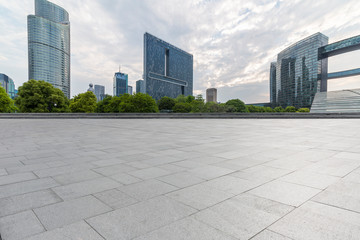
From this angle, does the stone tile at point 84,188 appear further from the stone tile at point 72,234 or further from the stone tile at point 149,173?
the stone tile at point 72,234

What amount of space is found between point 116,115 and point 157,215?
2614 centimetres

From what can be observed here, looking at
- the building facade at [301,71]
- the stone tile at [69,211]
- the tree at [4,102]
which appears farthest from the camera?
the building facade at [301,71]

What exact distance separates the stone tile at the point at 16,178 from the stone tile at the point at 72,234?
221 centimetres

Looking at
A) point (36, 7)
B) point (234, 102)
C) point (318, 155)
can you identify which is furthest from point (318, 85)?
point (36, 7)

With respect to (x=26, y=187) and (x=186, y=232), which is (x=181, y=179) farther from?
(x=26, y=187)

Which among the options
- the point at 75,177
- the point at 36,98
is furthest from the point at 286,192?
the point at 36,98

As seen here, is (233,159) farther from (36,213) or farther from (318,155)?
(36,213)

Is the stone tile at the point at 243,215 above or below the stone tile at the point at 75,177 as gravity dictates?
above

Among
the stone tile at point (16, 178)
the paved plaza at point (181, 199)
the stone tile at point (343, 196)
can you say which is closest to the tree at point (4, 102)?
the paved plaza at point (181, 199)

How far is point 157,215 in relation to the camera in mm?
2266

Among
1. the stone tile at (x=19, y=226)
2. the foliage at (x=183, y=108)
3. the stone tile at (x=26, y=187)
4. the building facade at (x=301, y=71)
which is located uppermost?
the building facade at (x=301, y=71)

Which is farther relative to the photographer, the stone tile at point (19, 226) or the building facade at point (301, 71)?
the building facade at point (301, 71)

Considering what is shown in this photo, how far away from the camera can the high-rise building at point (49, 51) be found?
108562 millimetres

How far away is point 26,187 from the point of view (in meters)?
3.20
